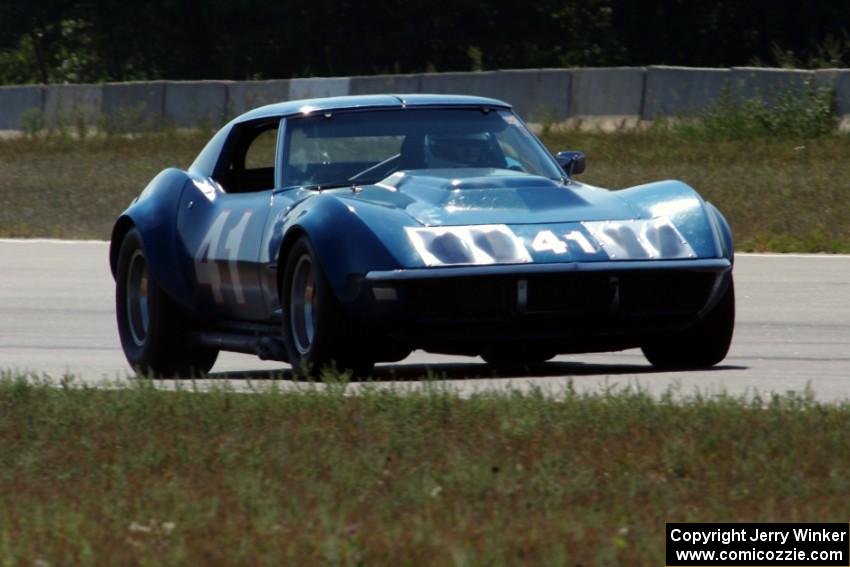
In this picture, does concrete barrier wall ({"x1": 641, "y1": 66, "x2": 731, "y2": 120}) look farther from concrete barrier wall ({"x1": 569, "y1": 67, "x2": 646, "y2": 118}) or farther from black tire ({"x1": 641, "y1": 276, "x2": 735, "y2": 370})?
black tire ({"x1": 641, "y1": 276, "x2": 735, "y2": 370})

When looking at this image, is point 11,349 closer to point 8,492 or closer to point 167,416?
point 167,416

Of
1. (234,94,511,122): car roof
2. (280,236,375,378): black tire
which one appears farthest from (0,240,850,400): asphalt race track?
(234,94,511,122): car roof

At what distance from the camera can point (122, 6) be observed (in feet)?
130

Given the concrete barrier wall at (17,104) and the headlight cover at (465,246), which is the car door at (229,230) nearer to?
the headlight cover at (465,246)

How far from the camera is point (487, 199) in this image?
313 inches

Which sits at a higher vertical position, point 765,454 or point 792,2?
point 765,454

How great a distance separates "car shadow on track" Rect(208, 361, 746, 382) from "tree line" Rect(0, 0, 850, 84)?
2813cm

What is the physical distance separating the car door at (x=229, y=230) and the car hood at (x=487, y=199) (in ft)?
1.99

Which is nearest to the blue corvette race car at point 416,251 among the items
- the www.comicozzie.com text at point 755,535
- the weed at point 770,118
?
the www.comicozzie.com text at point 755,535

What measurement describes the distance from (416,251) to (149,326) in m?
2.27

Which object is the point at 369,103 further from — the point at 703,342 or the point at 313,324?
the point at 703,342

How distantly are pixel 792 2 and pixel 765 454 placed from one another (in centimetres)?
3187

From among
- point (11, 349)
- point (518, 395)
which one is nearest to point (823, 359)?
point (518, 395)

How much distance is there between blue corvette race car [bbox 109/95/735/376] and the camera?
24.9 feet
